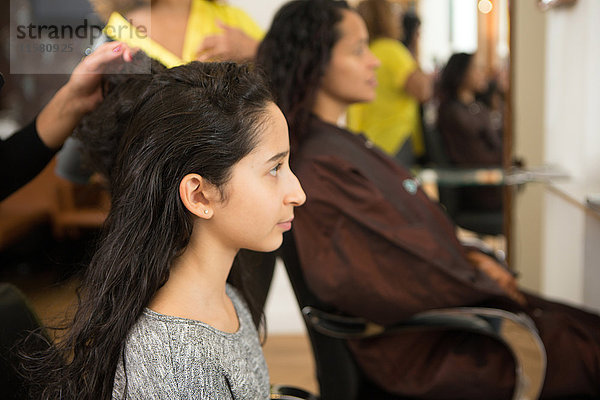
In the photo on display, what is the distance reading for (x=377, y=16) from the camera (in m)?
3.02

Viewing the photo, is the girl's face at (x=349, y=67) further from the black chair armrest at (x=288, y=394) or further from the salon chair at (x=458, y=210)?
the salon chair at (x=458, y=210)

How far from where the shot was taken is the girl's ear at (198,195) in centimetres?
93

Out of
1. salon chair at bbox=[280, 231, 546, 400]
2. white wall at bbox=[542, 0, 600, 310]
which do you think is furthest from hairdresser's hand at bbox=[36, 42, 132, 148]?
white wall at bbox=[542, 0, 600, 310]

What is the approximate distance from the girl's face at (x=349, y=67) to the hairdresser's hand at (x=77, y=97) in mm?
757

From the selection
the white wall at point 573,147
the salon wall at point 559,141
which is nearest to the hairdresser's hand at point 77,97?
the salon wall at point 559,141

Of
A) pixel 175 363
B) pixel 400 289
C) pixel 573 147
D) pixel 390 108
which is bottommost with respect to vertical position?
pixel 400 289

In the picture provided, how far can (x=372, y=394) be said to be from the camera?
63.5 inches

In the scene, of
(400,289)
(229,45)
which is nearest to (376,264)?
(400,289)

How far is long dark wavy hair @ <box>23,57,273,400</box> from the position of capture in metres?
0.92

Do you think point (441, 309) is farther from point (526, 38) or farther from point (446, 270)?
point (526, 38)

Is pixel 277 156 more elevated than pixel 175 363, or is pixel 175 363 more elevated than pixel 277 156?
pixel 277 156

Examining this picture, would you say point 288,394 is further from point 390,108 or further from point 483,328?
point 390,108

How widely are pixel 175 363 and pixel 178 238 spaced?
0.17 m

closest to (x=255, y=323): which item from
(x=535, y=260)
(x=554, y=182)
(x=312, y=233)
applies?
(x=312, y=233)
